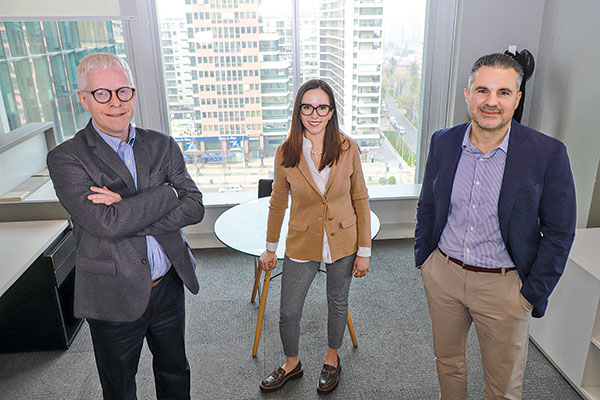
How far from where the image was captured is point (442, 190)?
195cm

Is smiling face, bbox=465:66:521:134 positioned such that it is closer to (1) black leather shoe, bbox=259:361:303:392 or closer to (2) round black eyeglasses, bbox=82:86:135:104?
(2) round black eyeglasses, bbox=82:86:135:104

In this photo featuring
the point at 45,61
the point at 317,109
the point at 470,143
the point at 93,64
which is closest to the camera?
the point at 93,64

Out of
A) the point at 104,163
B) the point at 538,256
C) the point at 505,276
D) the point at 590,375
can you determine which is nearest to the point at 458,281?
the point at 505,276

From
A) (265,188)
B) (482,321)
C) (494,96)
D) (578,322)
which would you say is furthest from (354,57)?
(482,321)

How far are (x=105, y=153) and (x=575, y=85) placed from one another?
304cm

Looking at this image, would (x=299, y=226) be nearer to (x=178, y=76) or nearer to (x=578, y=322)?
(x=578, y=322)

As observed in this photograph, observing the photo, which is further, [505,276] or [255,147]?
[255,147]

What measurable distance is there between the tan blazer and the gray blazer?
48 cm

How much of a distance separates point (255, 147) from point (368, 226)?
225 cm

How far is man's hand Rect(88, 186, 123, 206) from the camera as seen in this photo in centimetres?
167

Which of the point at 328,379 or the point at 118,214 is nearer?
the point at 118,214

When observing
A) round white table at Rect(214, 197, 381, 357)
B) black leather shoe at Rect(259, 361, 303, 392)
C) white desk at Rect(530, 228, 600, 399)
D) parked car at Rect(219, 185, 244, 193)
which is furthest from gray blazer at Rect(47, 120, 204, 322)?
parked car at Rect(219, 185, 244, 193)

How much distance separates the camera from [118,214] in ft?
5.50

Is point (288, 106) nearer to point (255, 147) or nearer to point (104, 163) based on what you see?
point (255, 147)
